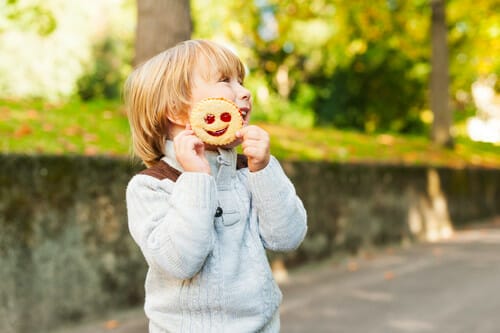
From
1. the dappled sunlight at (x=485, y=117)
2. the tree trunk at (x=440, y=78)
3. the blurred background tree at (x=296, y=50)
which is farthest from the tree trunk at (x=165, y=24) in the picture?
the dappled sunlight at (x=485, y=117)

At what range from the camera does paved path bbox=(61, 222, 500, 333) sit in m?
5.74

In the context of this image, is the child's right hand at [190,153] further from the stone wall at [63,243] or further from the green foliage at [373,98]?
the green foliage at [373,98]

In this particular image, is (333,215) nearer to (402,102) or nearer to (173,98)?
(173,98)

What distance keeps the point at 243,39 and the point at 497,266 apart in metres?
15.0

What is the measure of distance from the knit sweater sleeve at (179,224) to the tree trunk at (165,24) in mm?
4344

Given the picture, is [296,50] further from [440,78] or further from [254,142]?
[254,142]

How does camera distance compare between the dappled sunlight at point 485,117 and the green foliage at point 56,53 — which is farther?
the dappled sunlight at point 485,117

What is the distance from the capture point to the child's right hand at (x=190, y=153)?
2035 mm

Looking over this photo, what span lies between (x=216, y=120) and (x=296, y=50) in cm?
2103

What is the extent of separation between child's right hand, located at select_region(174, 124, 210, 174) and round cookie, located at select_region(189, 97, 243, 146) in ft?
0.10

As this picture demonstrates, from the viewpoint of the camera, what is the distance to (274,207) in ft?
7.00

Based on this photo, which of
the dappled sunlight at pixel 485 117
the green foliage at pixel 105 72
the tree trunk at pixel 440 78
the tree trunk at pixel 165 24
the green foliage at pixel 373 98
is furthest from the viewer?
the dappled sunlight at pixel 485 117

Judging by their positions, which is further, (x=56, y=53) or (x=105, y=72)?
(x=105, y=72)

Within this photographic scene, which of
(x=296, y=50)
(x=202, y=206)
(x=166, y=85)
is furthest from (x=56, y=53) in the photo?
(x=202, y=206)
